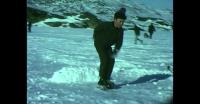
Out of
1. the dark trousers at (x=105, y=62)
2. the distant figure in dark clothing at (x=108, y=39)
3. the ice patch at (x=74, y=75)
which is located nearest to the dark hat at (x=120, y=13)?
the distant figure in dark clothing at (x=108, y=39)

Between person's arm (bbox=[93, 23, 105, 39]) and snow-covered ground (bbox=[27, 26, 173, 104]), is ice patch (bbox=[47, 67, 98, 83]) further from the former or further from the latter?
person's arm (bbox=[93, 23, 105, 39])

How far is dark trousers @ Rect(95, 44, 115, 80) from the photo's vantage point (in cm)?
373

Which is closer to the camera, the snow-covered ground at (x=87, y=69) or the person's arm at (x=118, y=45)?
the snow-covered ground at (x=87, y=69)

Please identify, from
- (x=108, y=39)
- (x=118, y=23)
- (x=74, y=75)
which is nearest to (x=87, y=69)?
(x=74, y=75)

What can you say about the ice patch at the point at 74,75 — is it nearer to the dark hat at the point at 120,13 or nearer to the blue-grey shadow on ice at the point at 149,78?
the blue-grey shadow on ice at the point at 149,78

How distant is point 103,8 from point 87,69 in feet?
1.76

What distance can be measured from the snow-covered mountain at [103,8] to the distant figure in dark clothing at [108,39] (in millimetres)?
57

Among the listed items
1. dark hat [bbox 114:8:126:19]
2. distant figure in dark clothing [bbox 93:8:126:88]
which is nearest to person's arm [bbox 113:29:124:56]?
distant figure in dark clothing [bbox 93:8:126:88]

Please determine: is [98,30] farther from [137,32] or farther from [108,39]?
[137,32]

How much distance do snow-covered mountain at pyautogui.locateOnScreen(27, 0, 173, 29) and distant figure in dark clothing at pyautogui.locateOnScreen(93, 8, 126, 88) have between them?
6cm

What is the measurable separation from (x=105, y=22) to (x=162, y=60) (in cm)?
56

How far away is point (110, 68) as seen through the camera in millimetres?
3754

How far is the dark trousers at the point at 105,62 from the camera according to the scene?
3730 mm
